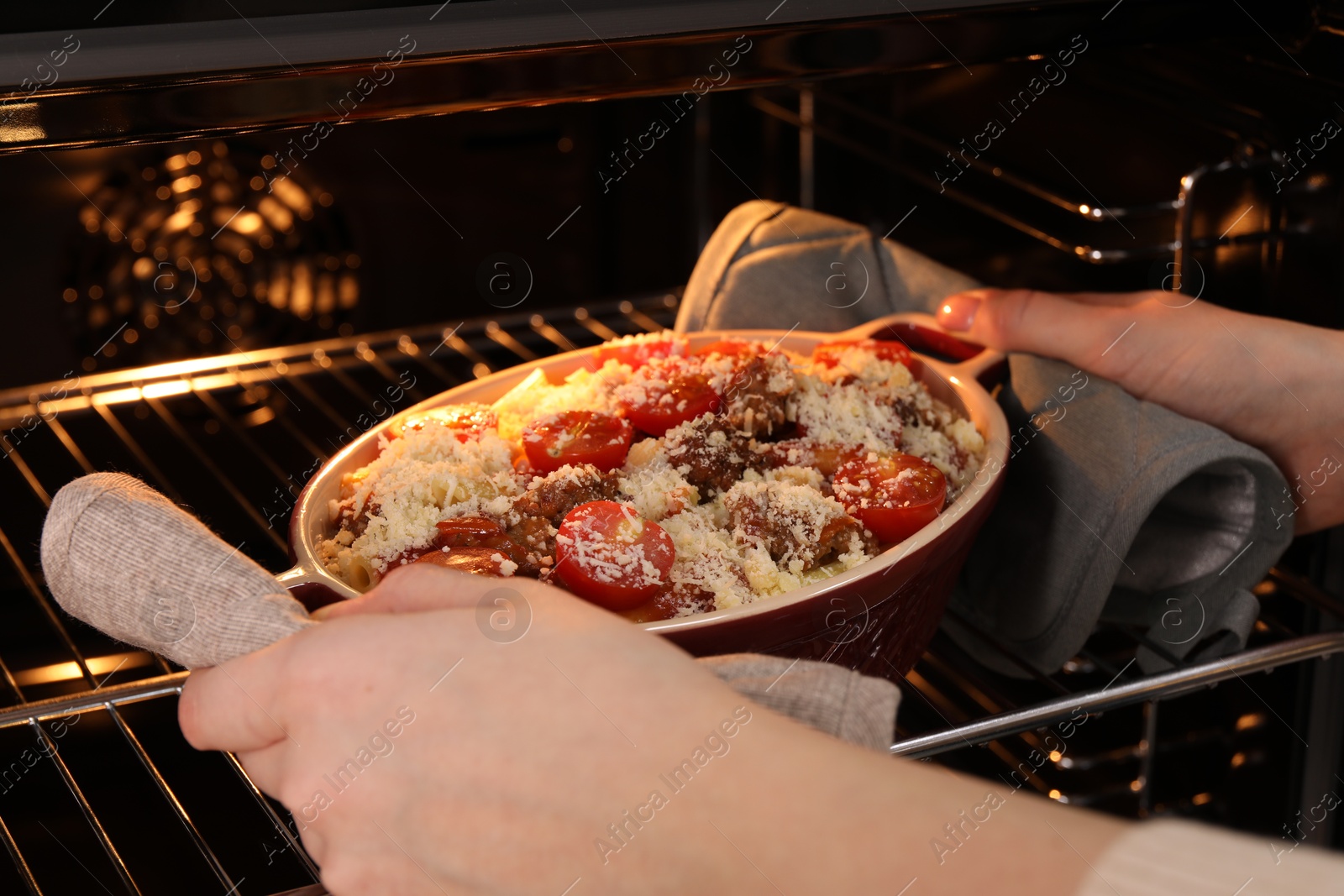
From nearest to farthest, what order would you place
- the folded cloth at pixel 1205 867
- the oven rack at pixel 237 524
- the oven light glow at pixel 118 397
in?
the folded cloth at pixel 1205 867, the oven rack at pixel 237 524, the oven light glow at pixel 118 397

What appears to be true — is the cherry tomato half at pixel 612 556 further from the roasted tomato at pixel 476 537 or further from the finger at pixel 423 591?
the finger at pixel 423 591

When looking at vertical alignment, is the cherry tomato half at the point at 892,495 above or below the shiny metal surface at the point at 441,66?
below

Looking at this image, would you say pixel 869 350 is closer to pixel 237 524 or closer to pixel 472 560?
pixel 472 560

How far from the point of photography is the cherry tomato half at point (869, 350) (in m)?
0.84

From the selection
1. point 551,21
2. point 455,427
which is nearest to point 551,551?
point 455,427

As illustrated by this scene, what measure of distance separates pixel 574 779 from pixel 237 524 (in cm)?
76

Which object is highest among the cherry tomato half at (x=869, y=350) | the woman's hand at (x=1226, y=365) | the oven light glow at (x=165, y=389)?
the oven light glow at (x=165, y=389)

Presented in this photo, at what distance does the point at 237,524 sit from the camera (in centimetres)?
108

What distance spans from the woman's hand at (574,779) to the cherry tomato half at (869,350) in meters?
0.42

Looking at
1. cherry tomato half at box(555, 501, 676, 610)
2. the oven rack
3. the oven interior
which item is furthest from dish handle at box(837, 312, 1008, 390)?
cherry tomato half at box(555, 501, 676, 610)

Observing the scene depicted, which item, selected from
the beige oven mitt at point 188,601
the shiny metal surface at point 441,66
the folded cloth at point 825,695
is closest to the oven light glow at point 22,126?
the shiny metal surface at point 441,66

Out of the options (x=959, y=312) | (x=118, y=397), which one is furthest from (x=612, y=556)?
(x=118, y=397)

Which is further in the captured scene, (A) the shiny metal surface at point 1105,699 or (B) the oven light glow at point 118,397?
(B) the oven light glow at point 118,397

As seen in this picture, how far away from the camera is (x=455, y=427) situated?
780mm
